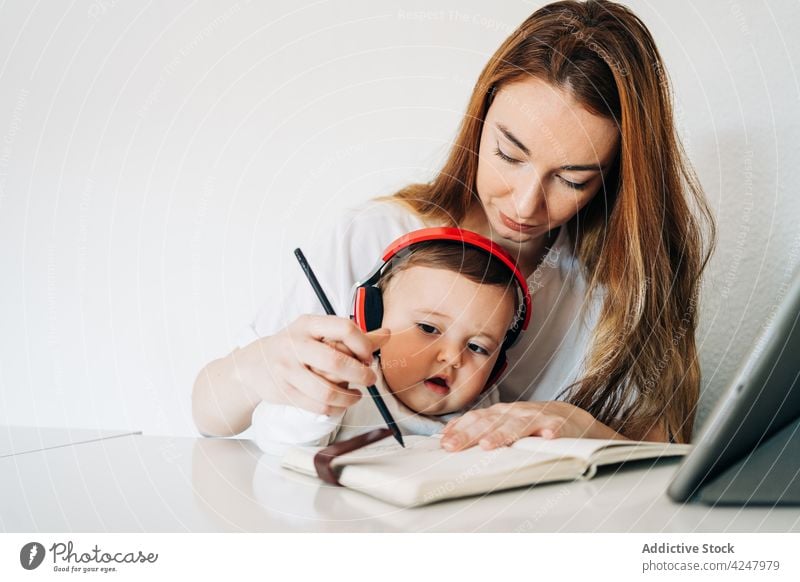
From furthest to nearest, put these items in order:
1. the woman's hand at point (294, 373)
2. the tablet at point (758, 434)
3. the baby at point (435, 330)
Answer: the baby at point (435, 330)
the woman's hand at point (294, 373)
the tablet at point (758, 434)

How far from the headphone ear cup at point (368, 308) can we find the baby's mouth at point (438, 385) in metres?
0.07

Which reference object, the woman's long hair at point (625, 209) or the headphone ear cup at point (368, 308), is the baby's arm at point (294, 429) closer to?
the headphone ear cup at point (368, 308)

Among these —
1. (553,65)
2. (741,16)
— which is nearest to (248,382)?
(553,65)

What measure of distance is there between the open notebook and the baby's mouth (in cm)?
15

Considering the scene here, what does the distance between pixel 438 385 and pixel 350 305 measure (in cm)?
11

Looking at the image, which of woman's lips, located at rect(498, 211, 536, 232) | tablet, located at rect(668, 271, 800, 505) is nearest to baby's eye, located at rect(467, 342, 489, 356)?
woman's lips, located at rect(498, 211, 536, 232)

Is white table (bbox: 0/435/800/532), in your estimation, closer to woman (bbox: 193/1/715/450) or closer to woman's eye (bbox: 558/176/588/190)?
woman (bbox: 193/1/715/450)

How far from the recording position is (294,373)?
1.81 ft

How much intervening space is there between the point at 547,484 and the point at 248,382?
0.27 metres

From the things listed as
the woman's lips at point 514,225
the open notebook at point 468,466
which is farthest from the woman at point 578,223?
the open notebook at point 468,466

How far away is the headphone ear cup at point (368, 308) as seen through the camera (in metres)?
0.64

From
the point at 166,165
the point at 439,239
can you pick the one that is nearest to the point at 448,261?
the point at 439,239

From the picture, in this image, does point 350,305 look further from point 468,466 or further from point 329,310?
point 468,466

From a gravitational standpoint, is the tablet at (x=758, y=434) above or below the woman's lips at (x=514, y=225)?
below
